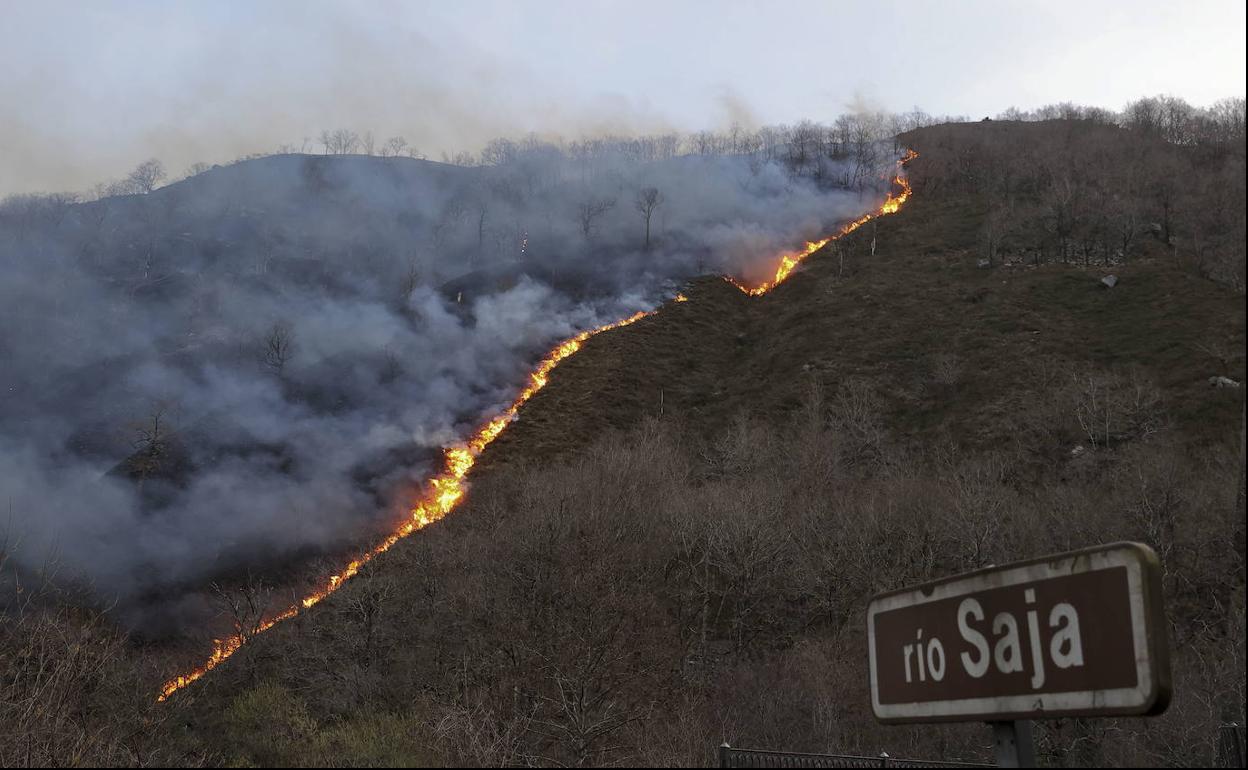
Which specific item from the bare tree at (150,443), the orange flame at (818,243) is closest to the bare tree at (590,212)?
the orange flame at (818,243)

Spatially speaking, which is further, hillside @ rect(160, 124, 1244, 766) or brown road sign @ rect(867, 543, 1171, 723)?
hillside @ rect(160, 124, 1244, 766)

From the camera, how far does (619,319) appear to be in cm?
8612

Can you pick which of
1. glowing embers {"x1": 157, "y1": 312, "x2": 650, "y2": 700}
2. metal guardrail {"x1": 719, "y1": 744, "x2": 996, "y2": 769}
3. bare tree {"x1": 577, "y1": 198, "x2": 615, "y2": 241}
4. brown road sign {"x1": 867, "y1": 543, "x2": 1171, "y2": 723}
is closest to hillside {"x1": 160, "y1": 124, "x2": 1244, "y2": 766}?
glowing embers {"x1": 157, "y1": 312, "x2": 650, "y2": 700}

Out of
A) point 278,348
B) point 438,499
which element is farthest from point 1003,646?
point 278,348

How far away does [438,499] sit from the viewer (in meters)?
58.7

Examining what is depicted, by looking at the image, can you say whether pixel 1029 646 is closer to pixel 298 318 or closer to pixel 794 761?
pixel 794 761

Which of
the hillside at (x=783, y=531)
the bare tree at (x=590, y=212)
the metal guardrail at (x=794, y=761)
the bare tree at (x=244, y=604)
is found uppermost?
the bare tree at (x=590, y=212)

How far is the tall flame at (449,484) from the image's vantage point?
43.4 metres

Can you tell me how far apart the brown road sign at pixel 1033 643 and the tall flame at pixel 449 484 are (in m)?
37.3

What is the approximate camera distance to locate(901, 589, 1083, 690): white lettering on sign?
9.41 feet

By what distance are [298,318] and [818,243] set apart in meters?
65.0

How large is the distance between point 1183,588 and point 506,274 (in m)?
78.5

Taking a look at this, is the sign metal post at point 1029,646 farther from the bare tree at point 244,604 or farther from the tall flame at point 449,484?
the bare tree at point 244,604

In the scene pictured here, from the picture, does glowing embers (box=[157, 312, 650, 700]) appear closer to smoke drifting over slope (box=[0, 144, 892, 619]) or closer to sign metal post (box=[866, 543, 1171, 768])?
smoke drifting over slope (box=[0, 144, 892, 619])
